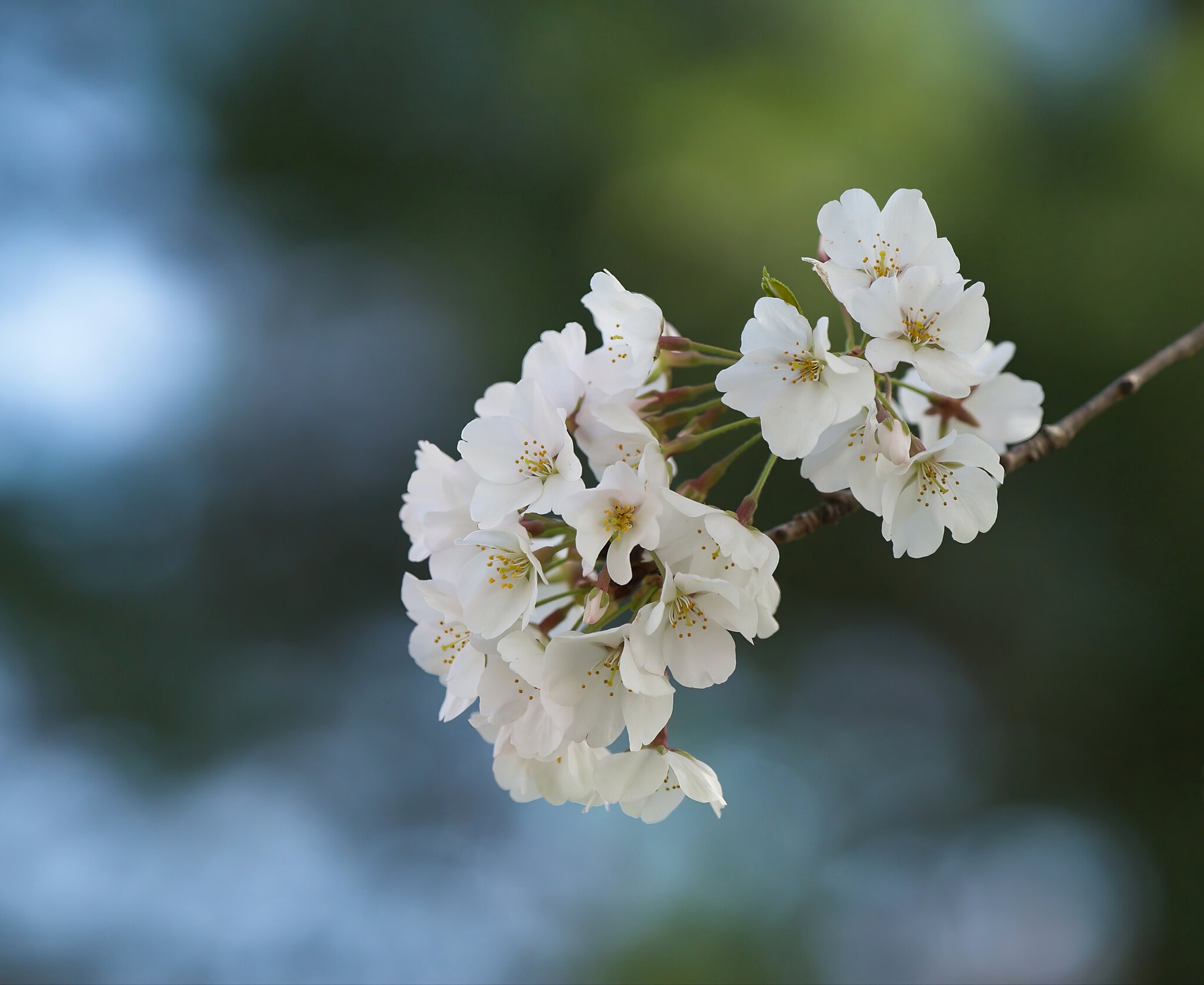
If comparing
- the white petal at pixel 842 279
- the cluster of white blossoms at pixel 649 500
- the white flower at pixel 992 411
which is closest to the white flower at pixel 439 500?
the cluster of white blossoms at pixel 649 500

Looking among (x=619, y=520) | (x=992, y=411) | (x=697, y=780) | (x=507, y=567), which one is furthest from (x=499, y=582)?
(x=992, y=411)

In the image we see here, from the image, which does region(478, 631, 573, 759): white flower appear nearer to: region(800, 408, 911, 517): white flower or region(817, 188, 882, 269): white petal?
region(800, 408, 911, 517): white flower

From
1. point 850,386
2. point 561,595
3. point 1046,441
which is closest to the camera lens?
point 850,386

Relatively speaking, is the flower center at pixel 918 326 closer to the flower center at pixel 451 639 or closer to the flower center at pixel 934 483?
the flower center at pixel 934 483

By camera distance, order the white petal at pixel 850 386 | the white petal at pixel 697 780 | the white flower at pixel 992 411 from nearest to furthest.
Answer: the white petal at pixel 850 386
the white petal at pixel 697 780
the white flower at pixel 992 411

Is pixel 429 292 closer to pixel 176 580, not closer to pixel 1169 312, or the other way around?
pixel 176 580

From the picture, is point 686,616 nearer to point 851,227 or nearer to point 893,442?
point 893,442

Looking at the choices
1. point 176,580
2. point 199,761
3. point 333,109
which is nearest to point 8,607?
point 176,580
